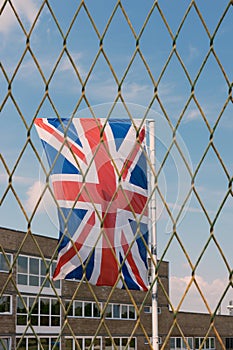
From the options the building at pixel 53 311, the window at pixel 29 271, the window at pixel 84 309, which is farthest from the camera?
the window at pixel 84 309

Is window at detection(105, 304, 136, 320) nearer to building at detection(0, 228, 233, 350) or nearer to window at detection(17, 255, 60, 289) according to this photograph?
building at detection(0, 228, 233, 350)

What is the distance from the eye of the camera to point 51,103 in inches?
52.7

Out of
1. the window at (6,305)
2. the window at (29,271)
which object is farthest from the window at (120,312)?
the window at (6,305)

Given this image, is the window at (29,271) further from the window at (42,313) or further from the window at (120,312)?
the window at (120,312)

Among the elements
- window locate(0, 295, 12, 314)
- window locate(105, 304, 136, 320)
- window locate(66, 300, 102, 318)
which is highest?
window locate(105, 304, 136, 320)

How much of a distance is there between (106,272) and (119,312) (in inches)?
480

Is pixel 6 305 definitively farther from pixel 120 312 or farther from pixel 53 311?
pixel 120 312

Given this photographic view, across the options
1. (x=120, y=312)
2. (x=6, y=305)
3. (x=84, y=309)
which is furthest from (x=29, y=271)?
(x=120, y=312)

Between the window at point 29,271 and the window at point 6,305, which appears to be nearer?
the window at point 6,305

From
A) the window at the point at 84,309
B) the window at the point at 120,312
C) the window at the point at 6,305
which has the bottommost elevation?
the window at the point at 6,305

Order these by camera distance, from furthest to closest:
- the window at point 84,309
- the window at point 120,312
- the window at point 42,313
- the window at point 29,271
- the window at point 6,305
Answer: the window at point 120,312 → the window at point 84,309 → the window at point 29,271 → the window at point 42,313 → the window at point 6,305

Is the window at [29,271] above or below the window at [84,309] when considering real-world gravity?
above

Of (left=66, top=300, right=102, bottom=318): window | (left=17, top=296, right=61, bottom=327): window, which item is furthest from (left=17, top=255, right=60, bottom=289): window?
(left=66, top=300, right=102, bottom=318): window

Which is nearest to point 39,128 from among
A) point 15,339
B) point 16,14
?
point 16,14
